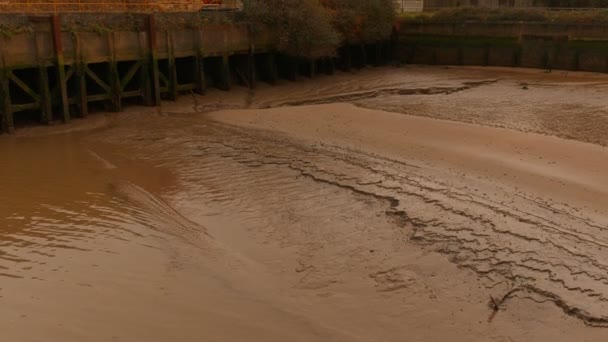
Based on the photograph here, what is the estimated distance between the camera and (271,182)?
45.6 feet


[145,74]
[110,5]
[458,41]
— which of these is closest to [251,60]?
[145,74]

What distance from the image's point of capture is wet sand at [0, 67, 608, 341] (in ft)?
26.7

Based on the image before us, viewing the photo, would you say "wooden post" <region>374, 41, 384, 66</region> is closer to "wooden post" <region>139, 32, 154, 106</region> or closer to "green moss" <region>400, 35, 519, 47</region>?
"green moss" <region>400, 35, 519, 47</region>

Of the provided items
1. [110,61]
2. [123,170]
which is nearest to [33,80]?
[110,61]

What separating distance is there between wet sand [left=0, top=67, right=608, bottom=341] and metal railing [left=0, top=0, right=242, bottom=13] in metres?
5.63

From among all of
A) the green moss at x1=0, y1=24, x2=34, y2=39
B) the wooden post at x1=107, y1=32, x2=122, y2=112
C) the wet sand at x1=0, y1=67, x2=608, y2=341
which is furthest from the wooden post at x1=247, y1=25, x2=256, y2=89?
the green moss at x1=0, y1=24, x2=34, y2=39

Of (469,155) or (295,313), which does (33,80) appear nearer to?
(469,155)

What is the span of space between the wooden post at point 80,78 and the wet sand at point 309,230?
39.9 inches

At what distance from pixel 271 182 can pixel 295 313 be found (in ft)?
19.3

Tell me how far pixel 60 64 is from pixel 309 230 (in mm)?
12275

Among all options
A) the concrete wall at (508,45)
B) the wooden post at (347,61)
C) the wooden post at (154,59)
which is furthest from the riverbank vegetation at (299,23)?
the concrete wall at (508,45)

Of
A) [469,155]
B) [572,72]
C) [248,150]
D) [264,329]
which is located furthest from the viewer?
[572,72]

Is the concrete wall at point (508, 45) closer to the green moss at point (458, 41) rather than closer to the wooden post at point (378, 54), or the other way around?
the green moss at point (458, 41)

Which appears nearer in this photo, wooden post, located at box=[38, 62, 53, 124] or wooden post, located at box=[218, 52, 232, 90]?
wooden post, located at box=[38, 62, 53, 124]
